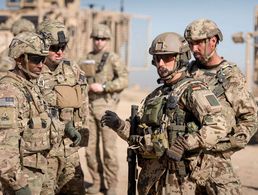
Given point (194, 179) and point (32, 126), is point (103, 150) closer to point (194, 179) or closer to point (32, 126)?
point (194, 179)

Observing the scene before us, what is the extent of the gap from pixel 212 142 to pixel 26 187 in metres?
1.42

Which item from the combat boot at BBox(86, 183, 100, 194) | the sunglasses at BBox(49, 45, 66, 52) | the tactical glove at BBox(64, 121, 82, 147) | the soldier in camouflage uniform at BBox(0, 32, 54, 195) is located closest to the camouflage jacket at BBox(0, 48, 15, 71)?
the combat boot at BBox(86, 183, 100, 194)

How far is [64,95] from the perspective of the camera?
5.40 m

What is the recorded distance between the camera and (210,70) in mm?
5047

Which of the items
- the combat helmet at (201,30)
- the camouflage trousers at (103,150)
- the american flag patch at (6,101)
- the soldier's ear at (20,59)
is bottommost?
the camouflage trousers at (103,150)

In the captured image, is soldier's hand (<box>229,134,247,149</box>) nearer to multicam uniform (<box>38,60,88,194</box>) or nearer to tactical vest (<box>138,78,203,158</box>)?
tactical vest (<box>138,78,203,158</box>)

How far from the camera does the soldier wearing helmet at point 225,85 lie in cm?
482

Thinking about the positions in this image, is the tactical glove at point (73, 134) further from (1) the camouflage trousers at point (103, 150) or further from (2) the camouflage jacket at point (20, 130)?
(1) the camouflage trousers at point (103, 150)

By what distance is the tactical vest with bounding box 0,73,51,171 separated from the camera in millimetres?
4113

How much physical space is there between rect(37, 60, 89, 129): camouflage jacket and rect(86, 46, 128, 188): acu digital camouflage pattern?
1951 mm

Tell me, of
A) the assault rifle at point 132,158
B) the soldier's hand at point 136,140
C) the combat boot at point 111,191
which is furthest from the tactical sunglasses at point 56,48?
the combat boot at point 111,191

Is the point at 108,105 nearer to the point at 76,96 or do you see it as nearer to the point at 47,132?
the point at 76,96

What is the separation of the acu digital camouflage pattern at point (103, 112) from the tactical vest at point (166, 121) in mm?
3388

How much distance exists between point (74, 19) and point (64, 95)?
1394 cm
